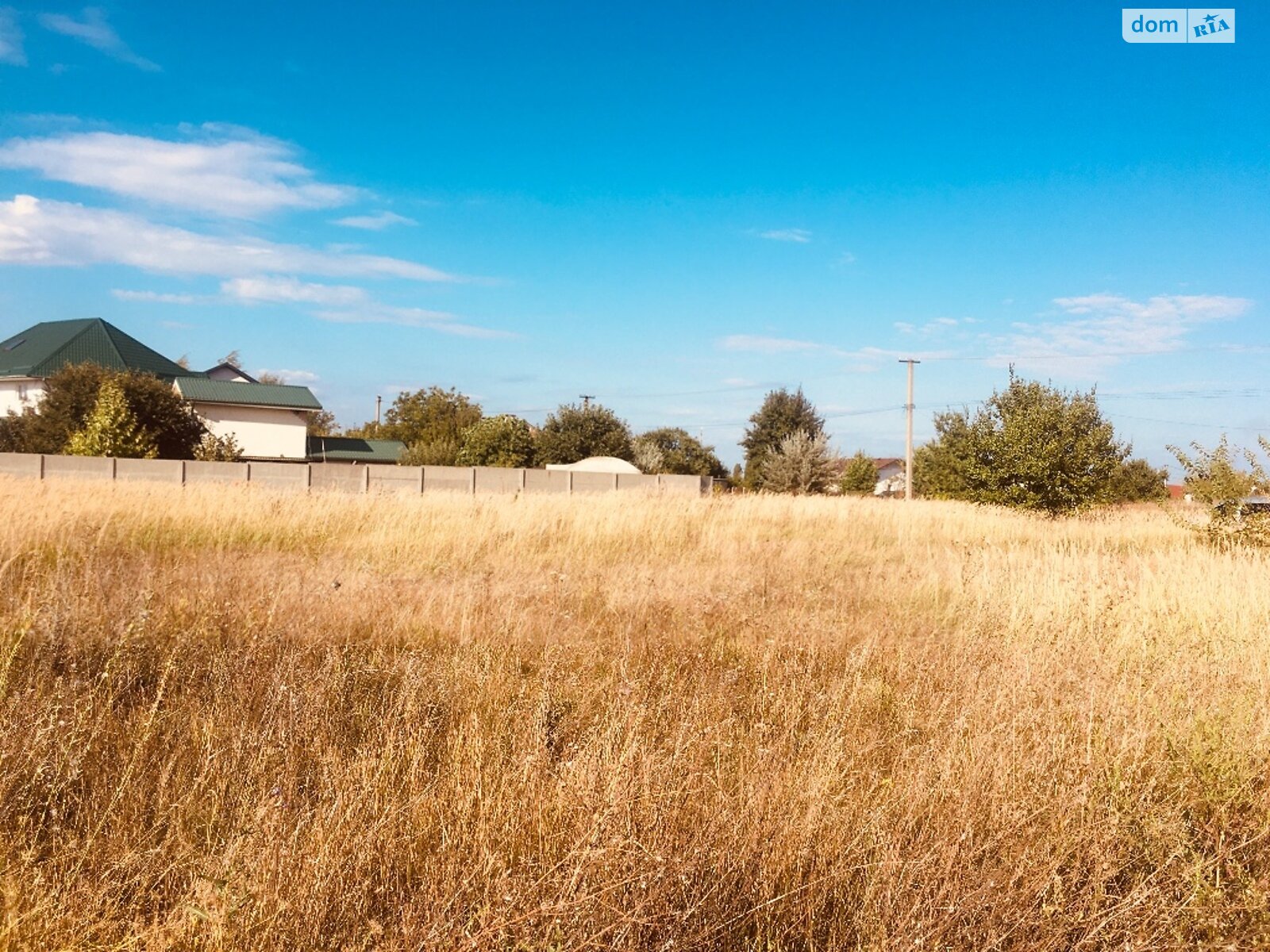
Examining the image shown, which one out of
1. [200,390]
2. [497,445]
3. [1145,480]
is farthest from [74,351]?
[1145,480]

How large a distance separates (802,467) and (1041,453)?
760 inches

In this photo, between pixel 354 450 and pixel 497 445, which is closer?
pixel 497 445

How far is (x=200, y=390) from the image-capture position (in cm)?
4500

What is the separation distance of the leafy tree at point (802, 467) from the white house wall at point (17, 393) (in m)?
40.9

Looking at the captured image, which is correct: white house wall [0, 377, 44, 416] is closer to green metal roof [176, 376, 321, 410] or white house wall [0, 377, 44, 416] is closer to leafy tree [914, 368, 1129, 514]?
green metal roof [176, 376, 321, 410]

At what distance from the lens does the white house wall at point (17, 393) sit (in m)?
44.7

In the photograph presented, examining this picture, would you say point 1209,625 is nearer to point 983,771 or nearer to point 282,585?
point 983,771

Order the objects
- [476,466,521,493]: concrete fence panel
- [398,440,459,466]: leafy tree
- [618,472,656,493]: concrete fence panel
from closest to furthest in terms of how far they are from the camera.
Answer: [476,466,521,493]: concrete fence panel → [618,472,656,493]: concrete fence panel → [398,440,459,466]: leafy tree

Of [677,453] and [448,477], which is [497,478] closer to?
[448,477]

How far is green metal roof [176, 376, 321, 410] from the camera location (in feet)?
146

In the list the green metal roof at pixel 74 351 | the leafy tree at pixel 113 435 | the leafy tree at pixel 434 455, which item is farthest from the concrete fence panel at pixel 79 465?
the green metal roof at pixel 74 351

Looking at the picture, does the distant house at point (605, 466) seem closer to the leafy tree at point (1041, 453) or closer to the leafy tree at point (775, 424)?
the leafy tree at point (775, 424)

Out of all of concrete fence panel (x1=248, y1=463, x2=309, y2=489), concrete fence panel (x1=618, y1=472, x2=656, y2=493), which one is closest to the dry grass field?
concrete fence panel (x1=248, y1=463, x2=309, y2=489)

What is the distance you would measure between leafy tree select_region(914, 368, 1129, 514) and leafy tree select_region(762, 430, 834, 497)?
56.9ft
